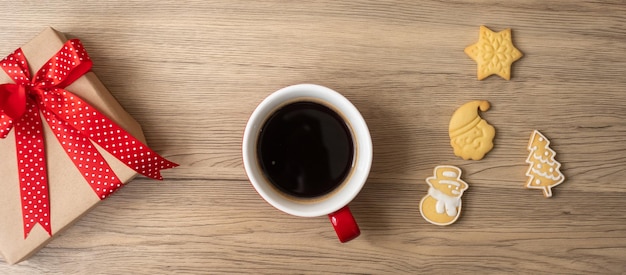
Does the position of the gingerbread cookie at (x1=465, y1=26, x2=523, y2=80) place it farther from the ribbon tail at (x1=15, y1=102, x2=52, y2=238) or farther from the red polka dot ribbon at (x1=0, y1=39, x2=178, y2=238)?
the ribbon tail at (x1=15, y1=102, x2=52, y2=238)


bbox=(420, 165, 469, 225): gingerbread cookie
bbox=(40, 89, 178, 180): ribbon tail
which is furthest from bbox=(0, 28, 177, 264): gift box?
bbox=(420, 165, 469, 225): gingerbread cookie

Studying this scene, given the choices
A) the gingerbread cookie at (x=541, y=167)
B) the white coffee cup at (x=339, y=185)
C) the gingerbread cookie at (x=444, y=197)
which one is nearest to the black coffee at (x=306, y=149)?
the white coffee cup at (x=339, y=185)

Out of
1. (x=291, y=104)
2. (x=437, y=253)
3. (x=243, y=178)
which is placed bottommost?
(x=437, y=253)

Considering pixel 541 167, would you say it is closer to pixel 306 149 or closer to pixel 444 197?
pixel 444 197

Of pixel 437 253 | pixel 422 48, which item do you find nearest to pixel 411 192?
pixel 437 253

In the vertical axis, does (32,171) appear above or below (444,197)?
above

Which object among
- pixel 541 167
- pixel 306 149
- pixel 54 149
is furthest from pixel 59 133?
pixel 541 167

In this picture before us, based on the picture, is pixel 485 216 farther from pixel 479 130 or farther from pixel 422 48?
pixel 422 48
